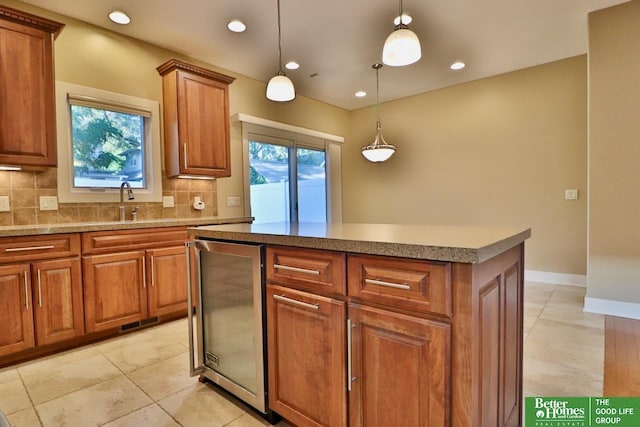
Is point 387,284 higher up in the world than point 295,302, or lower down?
higher up

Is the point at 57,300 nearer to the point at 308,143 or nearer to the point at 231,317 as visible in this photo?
the point at 231,317

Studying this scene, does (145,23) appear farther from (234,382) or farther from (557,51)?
(557,51)

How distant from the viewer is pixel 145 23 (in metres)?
3.07

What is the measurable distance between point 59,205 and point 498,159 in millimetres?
5125

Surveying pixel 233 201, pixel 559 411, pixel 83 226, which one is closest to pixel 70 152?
pixel 83 226

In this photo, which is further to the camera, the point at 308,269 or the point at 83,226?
the point at 83,226

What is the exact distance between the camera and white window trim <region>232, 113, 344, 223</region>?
4387 millimetres

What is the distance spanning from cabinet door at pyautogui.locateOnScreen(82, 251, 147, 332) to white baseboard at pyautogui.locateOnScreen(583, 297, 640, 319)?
13.7ft

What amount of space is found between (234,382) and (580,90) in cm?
487

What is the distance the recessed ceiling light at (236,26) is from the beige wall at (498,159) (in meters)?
2.35

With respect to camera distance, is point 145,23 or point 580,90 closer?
point 145,23

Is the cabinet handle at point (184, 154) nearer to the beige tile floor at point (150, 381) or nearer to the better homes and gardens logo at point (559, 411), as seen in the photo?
the beige tile floor at point (150, 381)

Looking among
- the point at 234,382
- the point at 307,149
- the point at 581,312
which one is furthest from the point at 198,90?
the point at 581,312

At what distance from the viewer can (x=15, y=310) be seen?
2.28 metres
